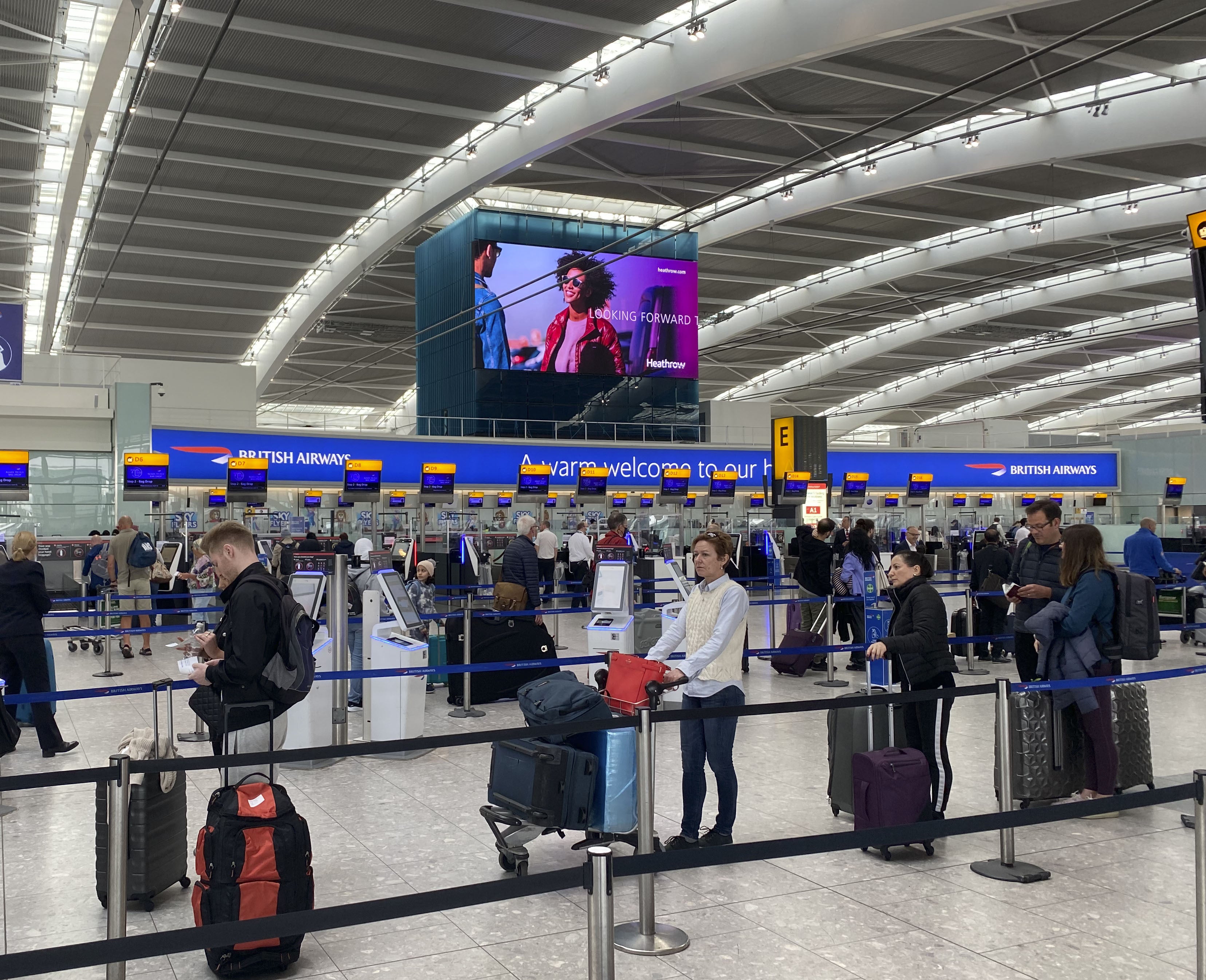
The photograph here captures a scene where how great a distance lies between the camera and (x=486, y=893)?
8.11ft

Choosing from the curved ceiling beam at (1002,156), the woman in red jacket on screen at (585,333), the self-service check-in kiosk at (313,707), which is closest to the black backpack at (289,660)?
the self-service check-in kiosk at (313,707)

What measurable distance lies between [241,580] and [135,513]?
785 inches

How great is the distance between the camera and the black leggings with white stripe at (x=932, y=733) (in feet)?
17.8

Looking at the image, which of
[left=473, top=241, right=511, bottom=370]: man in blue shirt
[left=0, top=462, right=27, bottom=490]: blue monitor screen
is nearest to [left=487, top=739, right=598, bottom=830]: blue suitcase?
[left=0, top=462, right=27, bottom=490]: blue monitor screen

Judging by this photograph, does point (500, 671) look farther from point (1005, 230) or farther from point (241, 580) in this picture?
point (1005, 230)

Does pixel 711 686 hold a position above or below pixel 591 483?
below

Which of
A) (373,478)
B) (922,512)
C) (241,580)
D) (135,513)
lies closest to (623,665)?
(241,580)

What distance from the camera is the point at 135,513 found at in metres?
22.4

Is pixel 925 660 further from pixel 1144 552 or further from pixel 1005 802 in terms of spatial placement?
pixel 1144 552

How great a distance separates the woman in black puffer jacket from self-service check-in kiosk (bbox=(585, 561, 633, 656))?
334 cm

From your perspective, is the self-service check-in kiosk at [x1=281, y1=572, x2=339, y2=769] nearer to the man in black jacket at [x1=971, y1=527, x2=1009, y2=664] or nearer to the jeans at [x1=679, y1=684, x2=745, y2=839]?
the jeans at [x1=679, y1=684, x2=745, y2=839]

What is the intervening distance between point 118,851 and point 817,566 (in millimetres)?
9228

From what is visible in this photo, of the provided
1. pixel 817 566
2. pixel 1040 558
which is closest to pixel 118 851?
pixel 1040 558

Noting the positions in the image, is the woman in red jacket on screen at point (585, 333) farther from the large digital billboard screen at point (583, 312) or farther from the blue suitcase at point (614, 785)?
the blue suitcase at point (614, 785)
